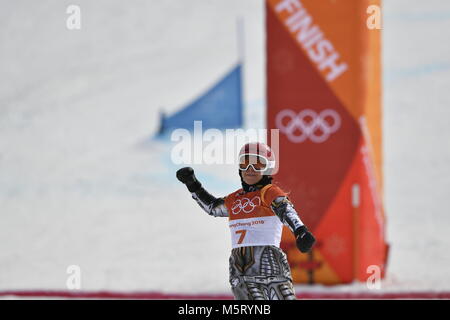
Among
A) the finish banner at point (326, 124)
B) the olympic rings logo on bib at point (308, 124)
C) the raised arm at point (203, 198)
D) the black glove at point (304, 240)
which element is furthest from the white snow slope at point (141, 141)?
the black glove at point (304, 240)

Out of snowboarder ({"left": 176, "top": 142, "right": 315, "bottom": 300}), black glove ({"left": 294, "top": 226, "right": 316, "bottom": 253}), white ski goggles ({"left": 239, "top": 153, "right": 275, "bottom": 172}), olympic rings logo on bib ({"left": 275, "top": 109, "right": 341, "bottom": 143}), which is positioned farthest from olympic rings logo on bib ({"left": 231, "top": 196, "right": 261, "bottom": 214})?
olympic rings logo on bib ({"left": 275, "top": 109, "right": 341, "bottom": 143})

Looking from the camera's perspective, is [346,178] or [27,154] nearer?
[346,178]

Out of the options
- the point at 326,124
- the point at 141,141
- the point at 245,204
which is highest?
the point at 141,141

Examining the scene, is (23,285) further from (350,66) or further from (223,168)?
(223,168)

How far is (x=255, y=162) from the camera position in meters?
3.12

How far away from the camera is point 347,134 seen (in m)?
6.41

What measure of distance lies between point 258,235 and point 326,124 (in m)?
3.44

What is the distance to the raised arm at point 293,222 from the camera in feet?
9.38

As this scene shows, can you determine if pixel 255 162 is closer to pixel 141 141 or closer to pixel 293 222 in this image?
pixel 293 222

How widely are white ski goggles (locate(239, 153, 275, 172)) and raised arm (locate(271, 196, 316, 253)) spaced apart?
15 cm

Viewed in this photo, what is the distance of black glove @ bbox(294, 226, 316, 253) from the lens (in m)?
2.85

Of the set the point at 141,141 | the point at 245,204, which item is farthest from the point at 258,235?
the point at 141,141

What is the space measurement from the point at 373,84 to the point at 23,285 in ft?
12.1
